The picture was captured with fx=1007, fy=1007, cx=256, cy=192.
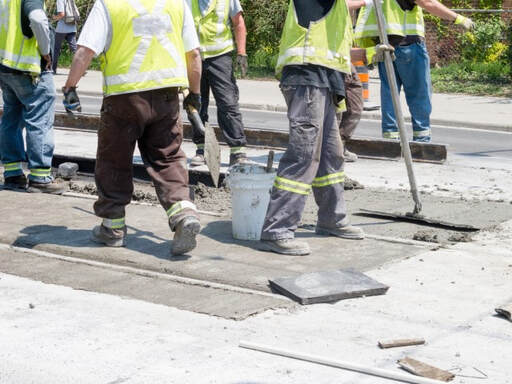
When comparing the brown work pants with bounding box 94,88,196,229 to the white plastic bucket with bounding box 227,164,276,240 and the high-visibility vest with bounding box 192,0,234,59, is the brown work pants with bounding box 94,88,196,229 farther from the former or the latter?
the high-visibility vest with bounding box 192,0,234,59

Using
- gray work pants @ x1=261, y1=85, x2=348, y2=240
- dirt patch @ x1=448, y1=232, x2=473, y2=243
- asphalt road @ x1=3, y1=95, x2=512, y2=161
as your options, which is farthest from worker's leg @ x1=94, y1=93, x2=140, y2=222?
asphalt road @ x1=3, y1=95, x2=512, y2=161

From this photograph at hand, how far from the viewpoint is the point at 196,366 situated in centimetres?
462

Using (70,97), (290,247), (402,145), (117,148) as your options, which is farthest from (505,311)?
(70,97)

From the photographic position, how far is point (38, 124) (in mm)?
9039

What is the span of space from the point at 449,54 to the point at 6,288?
66.5ft

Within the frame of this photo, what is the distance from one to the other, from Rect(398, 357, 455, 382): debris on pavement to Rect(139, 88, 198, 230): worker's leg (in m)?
2.53

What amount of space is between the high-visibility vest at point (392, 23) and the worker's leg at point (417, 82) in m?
0.19

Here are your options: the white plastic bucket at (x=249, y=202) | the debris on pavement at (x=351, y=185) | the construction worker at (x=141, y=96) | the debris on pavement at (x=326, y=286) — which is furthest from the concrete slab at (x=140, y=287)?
the debris on pavement at (x=351, y=185)

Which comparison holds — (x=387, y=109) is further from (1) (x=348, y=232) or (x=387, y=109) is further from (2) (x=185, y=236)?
(2) (x=185, y=236)

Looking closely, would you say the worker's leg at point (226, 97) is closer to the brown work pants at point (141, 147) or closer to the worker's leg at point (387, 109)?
the worker's leg at point (387, 109)

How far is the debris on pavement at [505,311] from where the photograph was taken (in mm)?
5336

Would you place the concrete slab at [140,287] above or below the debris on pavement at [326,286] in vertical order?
below

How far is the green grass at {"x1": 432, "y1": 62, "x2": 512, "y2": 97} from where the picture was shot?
1959 cm

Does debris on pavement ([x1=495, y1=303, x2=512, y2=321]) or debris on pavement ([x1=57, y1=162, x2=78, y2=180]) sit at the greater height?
debris on pavement ([x1=495, y1=303, x2=512, y2=321])
